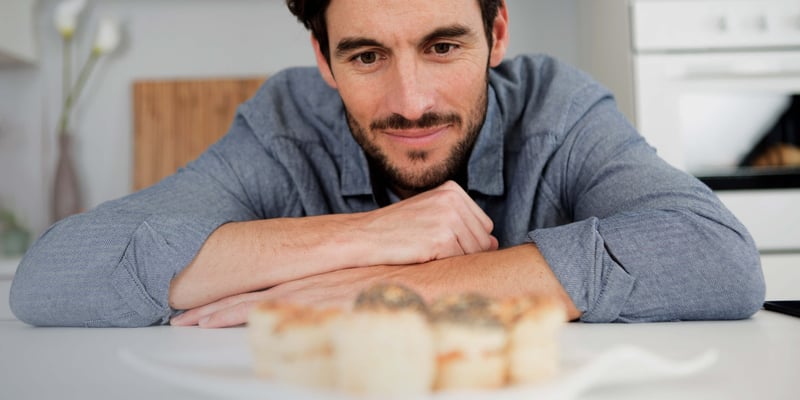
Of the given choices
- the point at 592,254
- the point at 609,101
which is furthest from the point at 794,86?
the point at 592,254

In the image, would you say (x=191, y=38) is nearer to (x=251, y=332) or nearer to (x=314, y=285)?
(x=314, y=285)

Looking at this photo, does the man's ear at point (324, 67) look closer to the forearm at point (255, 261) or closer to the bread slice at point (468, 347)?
the forearm at point (255, 261)

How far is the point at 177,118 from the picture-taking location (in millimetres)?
2594

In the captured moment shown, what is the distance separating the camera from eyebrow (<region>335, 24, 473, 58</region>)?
1.15 metres

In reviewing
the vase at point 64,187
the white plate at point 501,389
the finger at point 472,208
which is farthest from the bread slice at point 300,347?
the vase at point 64,187

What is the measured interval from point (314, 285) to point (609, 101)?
674 millimetres

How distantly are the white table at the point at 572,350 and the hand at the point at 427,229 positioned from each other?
0.77 ft

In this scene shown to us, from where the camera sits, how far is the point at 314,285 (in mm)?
932

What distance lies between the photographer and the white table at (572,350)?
47 cm

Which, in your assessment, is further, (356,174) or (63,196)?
(63,196)

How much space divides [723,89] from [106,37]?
76.1 inches

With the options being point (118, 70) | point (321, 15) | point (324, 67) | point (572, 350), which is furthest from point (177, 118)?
point (572, 350)

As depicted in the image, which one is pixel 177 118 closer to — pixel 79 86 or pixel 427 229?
pixel 79 86

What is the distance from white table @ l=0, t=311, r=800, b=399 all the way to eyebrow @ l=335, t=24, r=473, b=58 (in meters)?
0.52
